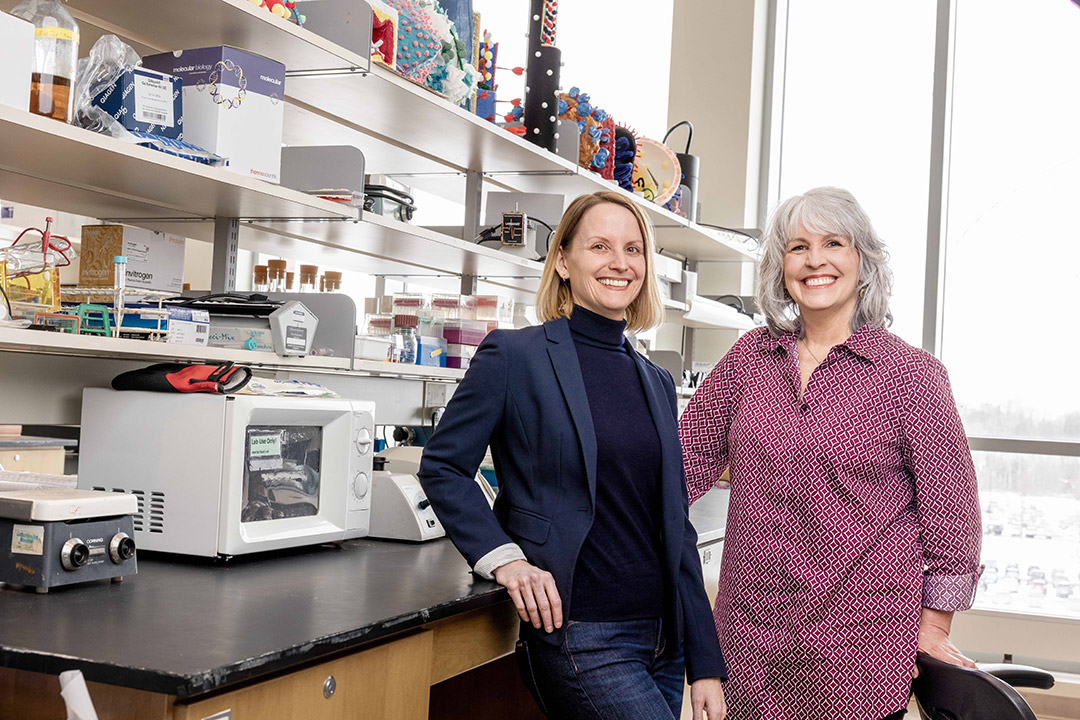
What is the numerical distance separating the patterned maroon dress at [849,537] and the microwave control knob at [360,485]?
0.79m

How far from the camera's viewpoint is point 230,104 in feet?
6.15

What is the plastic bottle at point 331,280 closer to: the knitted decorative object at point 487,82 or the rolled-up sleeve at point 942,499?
the knitted decorative object at point 487,82

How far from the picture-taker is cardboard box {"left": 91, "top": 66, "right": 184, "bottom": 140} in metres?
1.69

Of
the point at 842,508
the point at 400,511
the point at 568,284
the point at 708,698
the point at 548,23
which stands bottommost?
the point at 708,698

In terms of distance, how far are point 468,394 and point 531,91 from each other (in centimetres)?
168

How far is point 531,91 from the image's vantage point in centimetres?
305

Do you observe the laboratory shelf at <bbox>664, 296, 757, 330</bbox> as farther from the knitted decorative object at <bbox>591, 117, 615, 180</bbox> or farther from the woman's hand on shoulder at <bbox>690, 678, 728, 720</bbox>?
the woman's hand on shoulder at <bbox>690, 678, 728, 720</bbox>

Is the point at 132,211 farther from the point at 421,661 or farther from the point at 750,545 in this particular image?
the point at 750,545

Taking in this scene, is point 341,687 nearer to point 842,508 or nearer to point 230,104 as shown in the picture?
point 842,508

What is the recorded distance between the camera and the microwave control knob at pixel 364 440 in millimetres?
2107

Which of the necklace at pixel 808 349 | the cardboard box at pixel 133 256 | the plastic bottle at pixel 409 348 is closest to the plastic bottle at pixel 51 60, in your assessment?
the cardboard box at pixel 133 256

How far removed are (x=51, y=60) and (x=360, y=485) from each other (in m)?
1.01

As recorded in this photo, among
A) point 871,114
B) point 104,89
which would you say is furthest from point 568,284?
point 871,114

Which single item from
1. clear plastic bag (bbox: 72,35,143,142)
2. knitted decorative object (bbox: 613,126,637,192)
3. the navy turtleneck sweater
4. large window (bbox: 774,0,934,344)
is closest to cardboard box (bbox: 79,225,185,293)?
clear plastic bag (bbox: 72,35,143,142)
